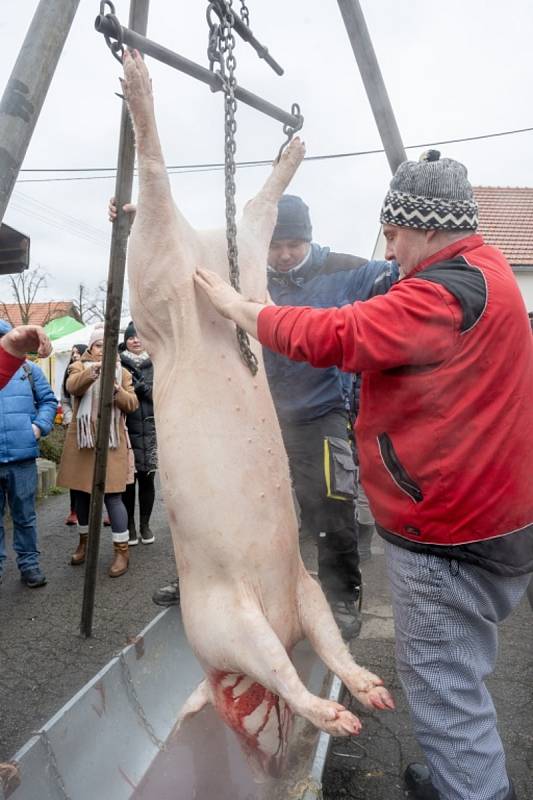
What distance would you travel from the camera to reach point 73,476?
17.4 ft

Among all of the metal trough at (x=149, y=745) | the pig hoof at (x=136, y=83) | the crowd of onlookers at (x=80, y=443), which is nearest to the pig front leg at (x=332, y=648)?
the metal trough at (x=149, y=745)

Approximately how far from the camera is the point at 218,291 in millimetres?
2121

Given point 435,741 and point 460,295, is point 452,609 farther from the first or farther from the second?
point 460,295

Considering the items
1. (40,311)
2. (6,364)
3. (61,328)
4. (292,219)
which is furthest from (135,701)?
(40,311)

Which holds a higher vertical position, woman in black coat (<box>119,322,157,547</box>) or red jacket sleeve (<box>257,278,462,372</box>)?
red jacket sleeve (<box>257,278,462,372</box>)

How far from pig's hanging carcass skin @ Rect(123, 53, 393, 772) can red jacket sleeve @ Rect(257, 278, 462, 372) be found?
0.49m

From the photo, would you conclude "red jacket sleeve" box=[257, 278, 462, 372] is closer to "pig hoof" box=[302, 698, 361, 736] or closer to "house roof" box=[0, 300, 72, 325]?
"pig hoof" box=[302, 698, 361, 736]

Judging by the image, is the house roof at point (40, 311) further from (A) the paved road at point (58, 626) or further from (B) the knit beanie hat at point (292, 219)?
(B) the knit beanie hat at point (292, 219)

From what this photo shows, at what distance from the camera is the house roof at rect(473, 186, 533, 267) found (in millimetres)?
15273

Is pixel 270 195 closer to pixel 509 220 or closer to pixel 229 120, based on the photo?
pixel 229 120

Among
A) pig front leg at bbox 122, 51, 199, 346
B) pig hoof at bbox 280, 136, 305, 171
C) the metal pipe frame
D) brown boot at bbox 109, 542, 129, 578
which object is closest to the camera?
the metal pipe frame

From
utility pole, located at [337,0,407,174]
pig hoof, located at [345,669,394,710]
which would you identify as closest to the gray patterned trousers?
pig hoof, located at [345,669,394,710]

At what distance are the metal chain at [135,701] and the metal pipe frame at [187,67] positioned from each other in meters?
2.41

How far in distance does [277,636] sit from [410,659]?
0.46 m
